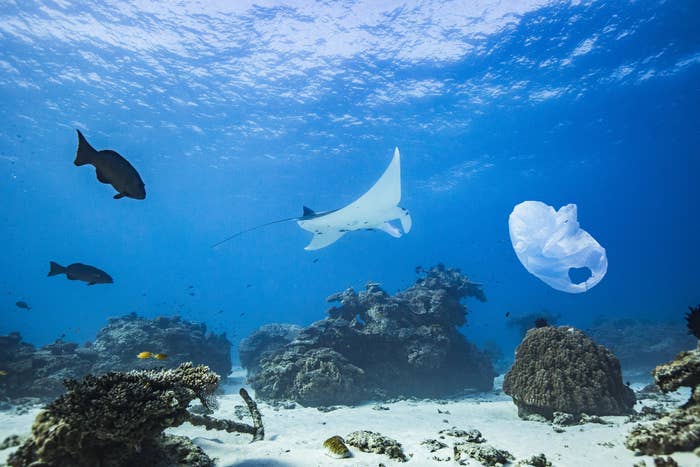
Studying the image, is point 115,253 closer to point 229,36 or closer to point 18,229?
point 18,229

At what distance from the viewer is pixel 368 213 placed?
42.0 feet

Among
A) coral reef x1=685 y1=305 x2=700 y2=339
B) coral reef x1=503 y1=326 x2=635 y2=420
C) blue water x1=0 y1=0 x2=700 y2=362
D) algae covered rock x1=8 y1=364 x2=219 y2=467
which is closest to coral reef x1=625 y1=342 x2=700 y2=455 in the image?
coral reef x1=685 y1=305 x2=700 y2=339

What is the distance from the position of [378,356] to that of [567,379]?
5.73m

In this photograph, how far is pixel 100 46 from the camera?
2077cm

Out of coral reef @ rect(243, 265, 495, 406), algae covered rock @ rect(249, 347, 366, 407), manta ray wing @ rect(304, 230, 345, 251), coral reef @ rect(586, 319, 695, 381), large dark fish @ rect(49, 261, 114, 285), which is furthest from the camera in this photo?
coral reef @ rect(586, 319, 695, 381)

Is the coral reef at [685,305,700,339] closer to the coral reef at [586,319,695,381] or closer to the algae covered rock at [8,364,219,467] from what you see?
the algae covered rock at [8,364,219,467]

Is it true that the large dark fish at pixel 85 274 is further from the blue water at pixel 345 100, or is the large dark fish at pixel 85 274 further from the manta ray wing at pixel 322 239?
the blue water at pixel 345 100

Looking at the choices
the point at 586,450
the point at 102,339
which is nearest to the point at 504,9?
the point at 586,450

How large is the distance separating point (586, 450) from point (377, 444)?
2.94 metres

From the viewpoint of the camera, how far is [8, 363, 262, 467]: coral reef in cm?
293

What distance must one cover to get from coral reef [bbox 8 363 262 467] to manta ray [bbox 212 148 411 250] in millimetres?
8042

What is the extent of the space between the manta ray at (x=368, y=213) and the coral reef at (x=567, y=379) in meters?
6.41

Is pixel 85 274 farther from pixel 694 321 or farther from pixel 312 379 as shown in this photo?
pixel 694 321

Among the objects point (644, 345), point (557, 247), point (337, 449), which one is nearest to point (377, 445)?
point (337, 449)
